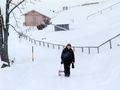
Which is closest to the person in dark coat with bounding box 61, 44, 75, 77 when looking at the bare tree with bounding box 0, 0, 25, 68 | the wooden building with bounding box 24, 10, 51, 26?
the bare tree with bounding box 0, 0, 25, 68

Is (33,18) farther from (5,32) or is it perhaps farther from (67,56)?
(67,56)

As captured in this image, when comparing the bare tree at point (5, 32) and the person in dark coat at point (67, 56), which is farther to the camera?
the bare tree at point (5, 32)

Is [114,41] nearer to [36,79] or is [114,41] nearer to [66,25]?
[36,79]

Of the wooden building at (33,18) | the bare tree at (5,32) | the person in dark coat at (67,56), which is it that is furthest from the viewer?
the wooden building at (33,18)

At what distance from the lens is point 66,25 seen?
206 feet

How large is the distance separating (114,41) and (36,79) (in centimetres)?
1356

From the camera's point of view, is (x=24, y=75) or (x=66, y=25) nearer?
(x=24, y=75)

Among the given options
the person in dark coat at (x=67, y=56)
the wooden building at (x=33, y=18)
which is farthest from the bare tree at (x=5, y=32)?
the wooden building at (x=33, y=18)

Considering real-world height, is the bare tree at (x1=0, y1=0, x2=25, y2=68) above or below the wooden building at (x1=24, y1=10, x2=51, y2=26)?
below

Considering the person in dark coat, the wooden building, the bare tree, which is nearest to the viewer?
the person in dark coat

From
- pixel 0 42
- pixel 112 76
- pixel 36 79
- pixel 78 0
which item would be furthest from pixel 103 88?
pixel 78 0

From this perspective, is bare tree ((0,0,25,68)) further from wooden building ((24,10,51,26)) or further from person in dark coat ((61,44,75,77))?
wooden building ((24,10,51,26))

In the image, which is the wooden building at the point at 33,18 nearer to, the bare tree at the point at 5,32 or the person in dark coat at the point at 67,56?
the bare tree at the point at 5,32

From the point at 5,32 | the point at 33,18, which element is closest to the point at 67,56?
the point at 5,32
